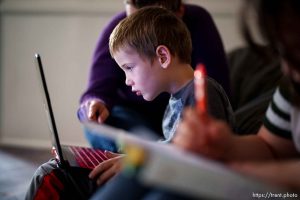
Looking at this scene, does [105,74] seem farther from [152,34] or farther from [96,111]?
[152,34]

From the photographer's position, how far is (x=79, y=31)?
2119 millimetres

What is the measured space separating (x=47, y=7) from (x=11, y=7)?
224 millimetres

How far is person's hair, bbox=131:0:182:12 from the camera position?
108 centimetres

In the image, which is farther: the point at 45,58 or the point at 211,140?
the point at 45,58

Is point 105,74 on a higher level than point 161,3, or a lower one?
A: lower

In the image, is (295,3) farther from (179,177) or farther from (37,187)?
(37,187)

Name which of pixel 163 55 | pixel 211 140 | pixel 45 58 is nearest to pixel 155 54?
pixel 163 55

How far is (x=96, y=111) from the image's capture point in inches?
43.2

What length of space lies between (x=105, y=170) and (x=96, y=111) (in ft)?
1.19

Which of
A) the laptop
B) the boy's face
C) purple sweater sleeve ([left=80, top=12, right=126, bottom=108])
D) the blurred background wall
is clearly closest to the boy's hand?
the laptop

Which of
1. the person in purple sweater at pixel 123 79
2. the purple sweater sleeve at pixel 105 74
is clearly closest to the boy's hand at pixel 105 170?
the person in purple sweater at pixel 123 79

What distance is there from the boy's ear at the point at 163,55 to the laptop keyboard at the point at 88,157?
0.80 feet

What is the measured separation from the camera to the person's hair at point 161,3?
1.08 m

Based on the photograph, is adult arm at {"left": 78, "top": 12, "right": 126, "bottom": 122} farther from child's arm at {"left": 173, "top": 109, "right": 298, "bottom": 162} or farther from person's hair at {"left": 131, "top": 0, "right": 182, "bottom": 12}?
child's arm at {"left": 173, "top": 109, "right": 298, "bottom": 162}
